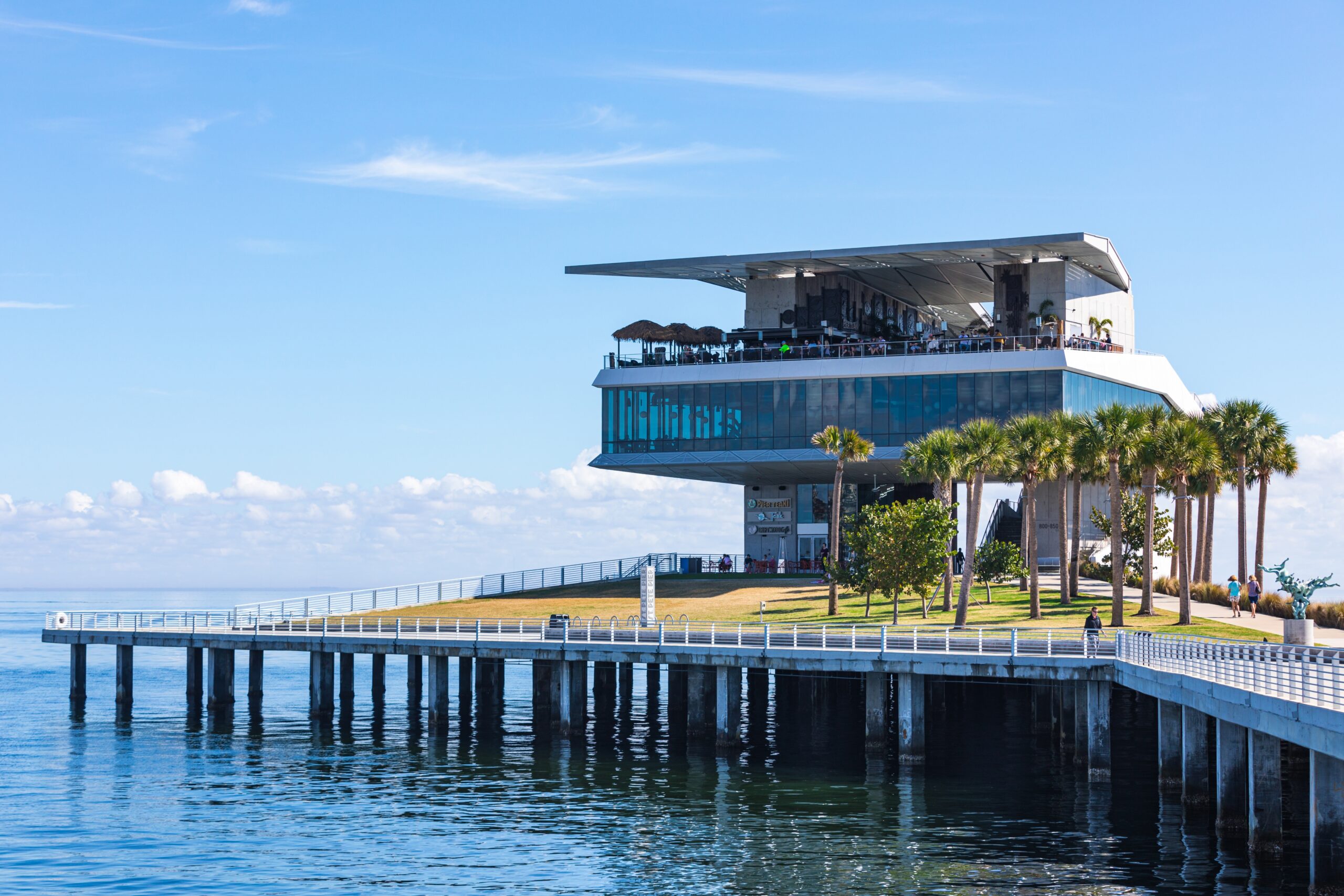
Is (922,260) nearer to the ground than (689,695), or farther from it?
farther from it

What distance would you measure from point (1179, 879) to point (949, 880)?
4.90m

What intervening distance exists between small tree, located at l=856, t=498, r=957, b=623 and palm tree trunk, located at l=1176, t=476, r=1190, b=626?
1024cm

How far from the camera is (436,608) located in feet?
273

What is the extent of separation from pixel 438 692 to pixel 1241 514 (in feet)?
146

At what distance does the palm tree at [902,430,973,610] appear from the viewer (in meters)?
67.8

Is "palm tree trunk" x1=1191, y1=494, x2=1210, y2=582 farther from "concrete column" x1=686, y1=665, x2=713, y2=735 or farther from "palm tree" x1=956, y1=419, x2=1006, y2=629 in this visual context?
"concrete column" x1=686, y1=665, x2=713, y2=735

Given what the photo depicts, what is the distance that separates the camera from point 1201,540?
85.4 meters

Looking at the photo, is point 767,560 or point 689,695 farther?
point 767,560

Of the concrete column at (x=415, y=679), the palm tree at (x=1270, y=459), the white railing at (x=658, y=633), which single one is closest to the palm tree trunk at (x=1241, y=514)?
the palm tree at (x=1270, y=459)

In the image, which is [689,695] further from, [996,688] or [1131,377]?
[1131,377]

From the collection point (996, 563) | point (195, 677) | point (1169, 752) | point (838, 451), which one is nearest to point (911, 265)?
point (838, 451)

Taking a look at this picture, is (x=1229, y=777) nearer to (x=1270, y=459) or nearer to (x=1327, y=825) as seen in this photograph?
(x=1327, y=825)

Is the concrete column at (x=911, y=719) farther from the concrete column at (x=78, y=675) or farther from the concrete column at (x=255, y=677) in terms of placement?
the concrete column at (x=78, y=675)

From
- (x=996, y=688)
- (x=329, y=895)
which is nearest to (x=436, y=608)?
(x=996, y=688)
